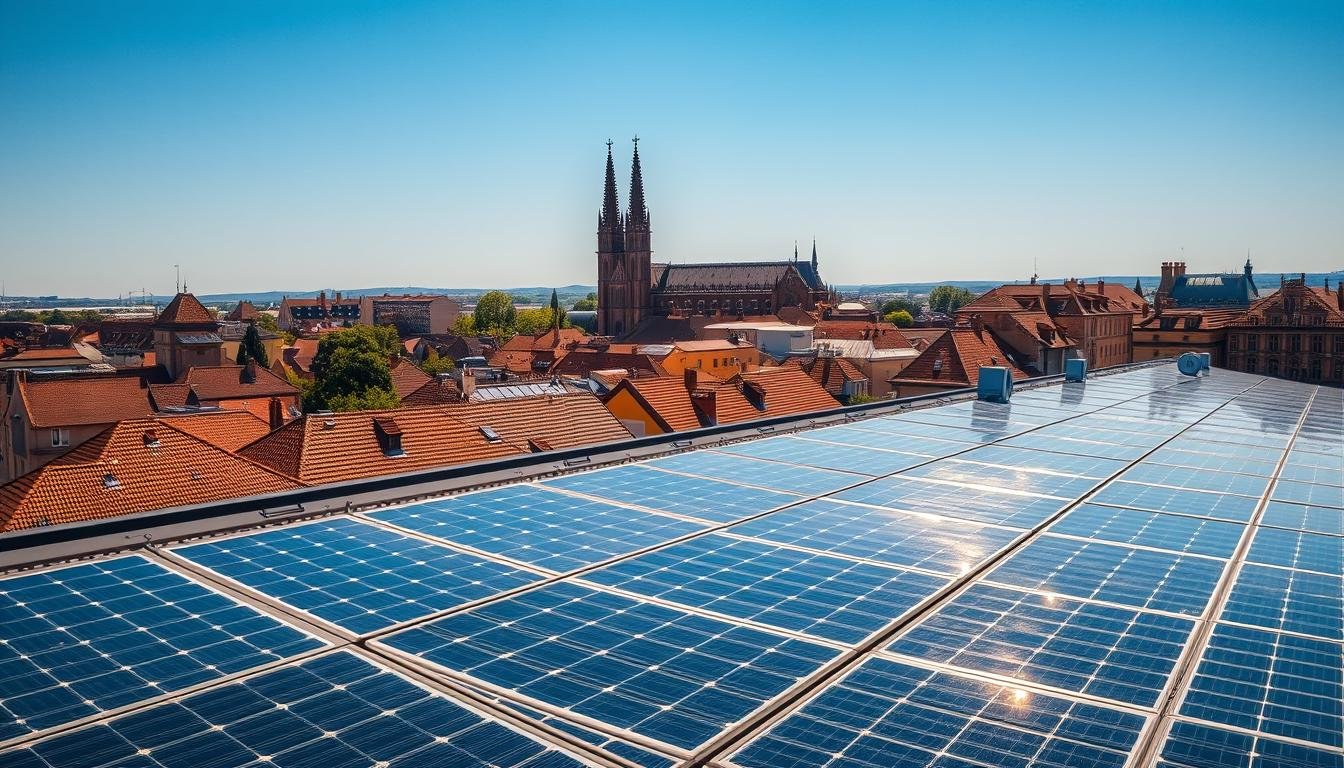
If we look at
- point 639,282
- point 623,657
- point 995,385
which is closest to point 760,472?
point 623,657

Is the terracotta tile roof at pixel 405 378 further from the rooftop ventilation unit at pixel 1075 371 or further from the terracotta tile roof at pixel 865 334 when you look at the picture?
the rooftop ventilation unit at pixel 1075 371

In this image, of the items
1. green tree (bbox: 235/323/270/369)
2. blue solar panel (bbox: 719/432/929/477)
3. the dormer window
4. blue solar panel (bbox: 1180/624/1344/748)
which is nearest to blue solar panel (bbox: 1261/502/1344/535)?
blue solar panel (bbox: 1180/624/1344/748)

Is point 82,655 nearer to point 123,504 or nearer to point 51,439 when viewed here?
point 123,504

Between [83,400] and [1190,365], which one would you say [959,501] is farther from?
[83,400]

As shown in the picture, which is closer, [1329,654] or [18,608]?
[1329,654]

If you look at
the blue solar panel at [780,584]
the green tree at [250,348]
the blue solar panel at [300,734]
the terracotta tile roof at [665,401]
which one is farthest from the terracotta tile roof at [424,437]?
the green tree at [250,348]

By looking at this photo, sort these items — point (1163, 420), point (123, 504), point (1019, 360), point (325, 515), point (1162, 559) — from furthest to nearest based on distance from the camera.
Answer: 1. point (1019, 360)
2. point (1163, 420)
3. point (123, 504)
4. point (325, 515)
5. point (1162, 559)

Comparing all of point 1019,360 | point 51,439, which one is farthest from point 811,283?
point 51,439
